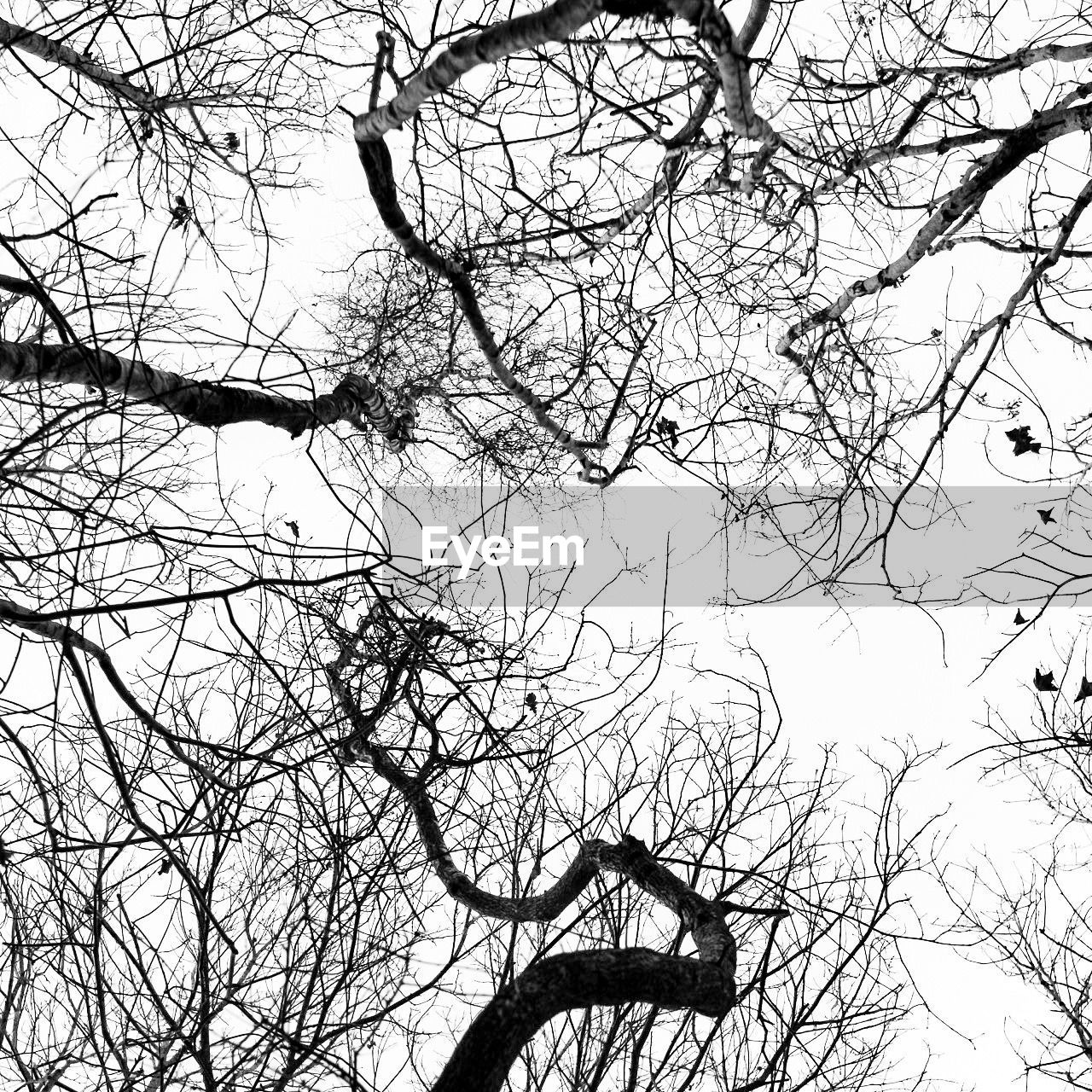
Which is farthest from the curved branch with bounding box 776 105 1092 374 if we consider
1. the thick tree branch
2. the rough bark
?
the thick tree branch

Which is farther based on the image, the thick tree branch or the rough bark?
the thick tree branch

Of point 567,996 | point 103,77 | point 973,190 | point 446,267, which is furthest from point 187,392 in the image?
point 973,190

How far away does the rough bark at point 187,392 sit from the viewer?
10.3 feet

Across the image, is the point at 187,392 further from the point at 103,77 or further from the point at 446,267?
the point at 103,77

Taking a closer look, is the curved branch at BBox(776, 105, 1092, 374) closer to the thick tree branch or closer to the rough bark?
the rough bark

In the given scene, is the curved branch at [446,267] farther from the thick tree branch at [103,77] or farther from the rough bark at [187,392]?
the thick tree branch at [103,77]

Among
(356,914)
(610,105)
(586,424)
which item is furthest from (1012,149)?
(356,914)

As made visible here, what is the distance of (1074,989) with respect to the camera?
6.02 metres

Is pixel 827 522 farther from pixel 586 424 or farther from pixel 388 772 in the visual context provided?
pixel 388 772

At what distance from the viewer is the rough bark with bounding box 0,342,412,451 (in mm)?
3139

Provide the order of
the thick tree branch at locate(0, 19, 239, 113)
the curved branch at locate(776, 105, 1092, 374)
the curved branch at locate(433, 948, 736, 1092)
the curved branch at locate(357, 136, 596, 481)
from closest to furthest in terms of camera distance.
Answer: the curved branch at locate(433, 948, 736, 1092) → the curved branch at locate(357, 136, 596, 481) → the curved branch at locate(776, 105, 1092, 374) → the thick tree branch at locate(0, 19, 239, 113)

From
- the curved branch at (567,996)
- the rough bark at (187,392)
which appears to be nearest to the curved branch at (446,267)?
the rough bark at (187,392)

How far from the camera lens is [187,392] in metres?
Result: 4.47

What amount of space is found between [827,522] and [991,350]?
1.38 meters
